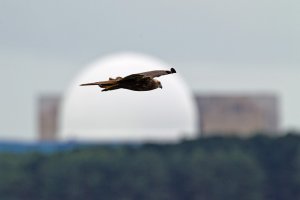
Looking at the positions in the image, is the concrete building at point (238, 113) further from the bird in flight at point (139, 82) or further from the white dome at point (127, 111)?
the bird in flight at point (139, 82)

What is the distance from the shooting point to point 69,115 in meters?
118

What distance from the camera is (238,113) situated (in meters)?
180

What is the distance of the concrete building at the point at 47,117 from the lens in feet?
580

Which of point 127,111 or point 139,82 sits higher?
point 139,82

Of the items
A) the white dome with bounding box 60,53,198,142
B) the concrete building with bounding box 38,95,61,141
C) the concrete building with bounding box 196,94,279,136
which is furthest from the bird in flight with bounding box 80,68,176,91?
the concrete building with bounding box 38,95,61,141

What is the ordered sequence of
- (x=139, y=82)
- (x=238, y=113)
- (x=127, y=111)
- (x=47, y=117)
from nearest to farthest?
(x=139, y=82) → (x=127, y=111) → (x=47, y=117) → (x=238, y=113)

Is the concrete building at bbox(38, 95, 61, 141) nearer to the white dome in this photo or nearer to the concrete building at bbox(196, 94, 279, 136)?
the concrete building at bbox(196, 94, 279, 136)

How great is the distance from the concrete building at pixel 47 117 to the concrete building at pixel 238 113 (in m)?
17.8

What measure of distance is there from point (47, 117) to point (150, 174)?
61.6 metres

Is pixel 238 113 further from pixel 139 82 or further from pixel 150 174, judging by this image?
pixel 139 82

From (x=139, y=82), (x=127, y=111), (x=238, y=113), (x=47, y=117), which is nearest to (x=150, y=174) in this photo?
(x=127, y=111)

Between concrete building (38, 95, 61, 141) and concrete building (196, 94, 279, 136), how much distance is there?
58.3ft

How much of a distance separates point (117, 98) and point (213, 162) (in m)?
10.2

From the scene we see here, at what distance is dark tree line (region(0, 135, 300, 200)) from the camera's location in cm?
11725
